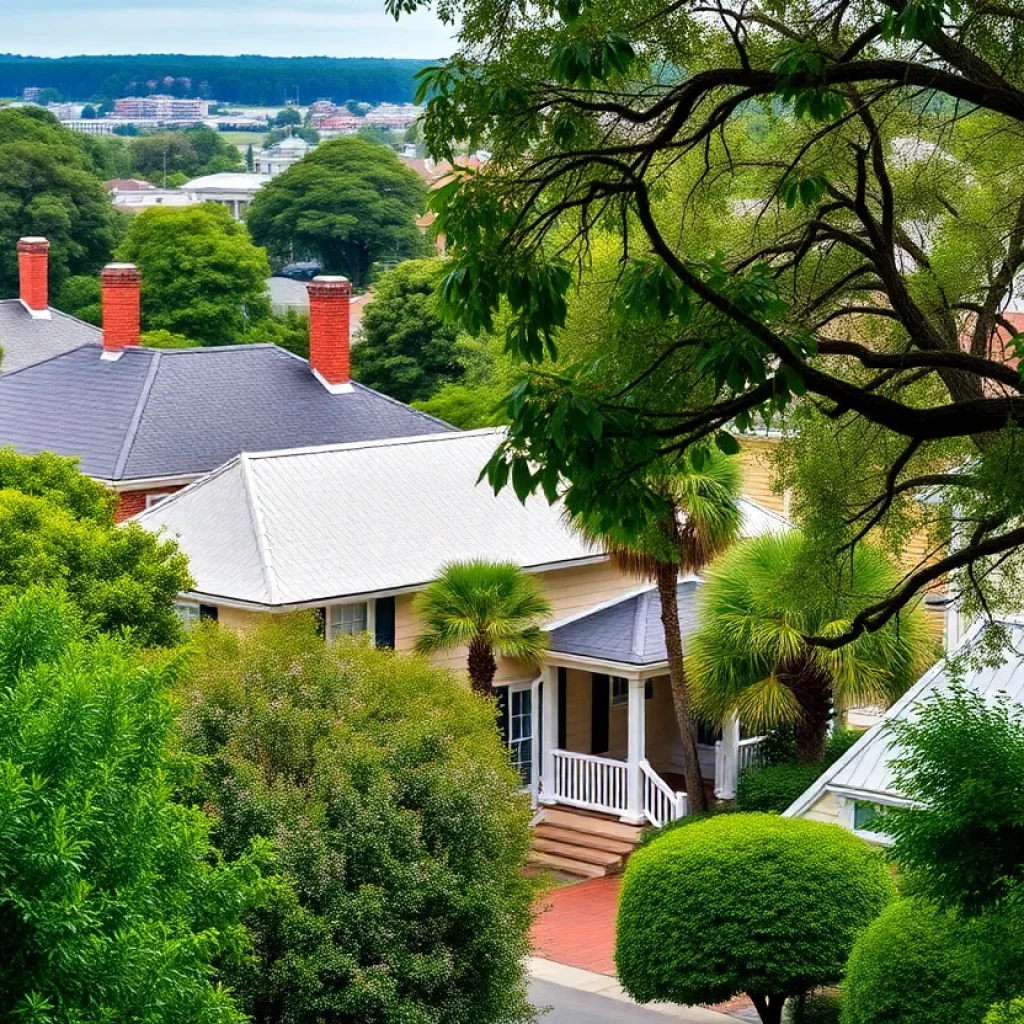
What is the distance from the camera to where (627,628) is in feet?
104

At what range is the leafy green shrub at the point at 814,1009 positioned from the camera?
22.3 m

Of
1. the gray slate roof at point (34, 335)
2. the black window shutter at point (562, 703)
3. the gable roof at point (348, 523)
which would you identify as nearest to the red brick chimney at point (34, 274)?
the gray slate roof at point (34, 335)

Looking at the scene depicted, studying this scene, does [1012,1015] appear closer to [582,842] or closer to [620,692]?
[582,842]

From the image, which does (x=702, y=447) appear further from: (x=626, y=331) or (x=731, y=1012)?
(x=731, y=1012)

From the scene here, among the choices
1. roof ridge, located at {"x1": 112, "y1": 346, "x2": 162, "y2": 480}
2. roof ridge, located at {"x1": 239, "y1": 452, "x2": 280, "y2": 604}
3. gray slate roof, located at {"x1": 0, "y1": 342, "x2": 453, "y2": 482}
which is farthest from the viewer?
gray slate roof, located at {"x1": 0, "y1": 342, "x2": 453, "y2": 482}

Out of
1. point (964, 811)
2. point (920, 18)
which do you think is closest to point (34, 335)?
point (964, 811)

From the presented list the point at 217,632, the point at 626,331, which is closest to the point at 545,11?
the point at 626,331

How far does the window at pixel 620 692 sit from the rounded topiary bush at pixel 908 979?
1555 cm

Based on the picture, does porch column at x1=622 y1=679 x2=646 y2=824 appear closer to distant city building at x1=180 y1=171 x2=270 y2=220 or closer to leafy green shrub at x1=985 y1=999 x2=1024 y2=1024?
leafy green shrub at x1=985 y1=999 x2=1024 y2=1024

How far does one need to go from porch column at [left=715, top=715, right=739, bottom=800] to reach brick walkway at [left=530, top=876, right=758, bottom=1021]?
7.02ft

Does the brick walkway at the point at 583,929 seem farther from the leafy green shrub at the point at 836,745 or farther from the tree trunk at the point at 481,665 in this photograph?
the leafy green shrub at the point at 836,745

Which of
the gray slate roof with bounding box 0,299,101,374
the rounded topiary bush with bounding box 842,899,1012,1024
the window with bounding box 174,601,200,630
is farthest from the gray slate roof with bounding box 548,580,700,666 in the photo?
the gray slate roof with bounding box 0,299,101,374

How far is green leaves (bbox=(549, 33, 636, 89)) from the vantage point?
10266 millimetres

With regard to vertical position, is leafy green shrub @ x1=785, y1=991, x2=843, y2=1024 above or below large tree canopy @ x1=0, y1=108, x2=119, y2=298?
below
